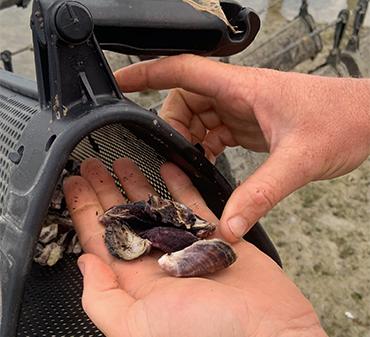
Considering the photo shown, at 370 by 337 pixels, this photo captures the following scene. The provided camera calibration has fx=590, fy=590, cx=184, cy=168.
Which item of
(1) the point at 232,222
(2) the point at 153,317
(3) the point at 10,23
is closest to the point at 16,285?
(2) the point at 153,317

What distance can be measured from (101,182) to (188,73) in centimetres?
24

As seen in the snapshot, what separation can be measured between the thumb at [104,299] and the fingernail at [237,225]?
0.60 ft

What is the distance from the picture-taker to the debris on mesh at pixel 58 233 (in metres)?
0.98

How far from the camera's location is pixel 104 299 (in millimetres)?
789

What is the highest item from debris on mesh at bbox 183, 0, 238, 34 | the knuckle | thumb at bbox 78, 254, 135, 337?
debris on mesh at bbox 183, 0, 238, 34

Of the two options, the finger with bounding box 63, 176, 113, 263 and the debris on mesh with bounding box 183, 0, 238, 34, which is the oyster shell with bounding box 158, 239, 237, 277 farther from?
the debris on mesh with bounding box 183, 0, 238, 34

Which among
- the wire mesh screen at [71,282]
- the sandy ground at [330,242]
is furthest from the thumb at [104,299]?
the sandy ground at [330,242]

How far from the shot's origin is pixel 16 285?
0.77 m

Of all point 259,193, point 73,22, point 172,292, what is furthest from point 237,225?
point 73,22

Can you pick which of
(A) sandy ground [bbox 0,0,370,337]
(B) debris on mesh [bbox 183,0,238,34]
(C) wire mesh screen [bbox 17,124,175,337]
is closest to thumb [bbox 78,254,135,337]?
(C) wire mesh screen [bbox 17,124,175,337]

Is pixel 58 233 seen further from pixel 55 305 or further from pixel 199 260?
pixel 199 260

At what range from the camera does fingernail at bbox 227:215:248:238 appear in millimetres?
870

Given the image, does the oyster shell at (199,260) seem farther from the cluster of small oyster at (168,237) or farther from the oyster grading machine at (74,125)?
the oyster grading machine at (74,125)

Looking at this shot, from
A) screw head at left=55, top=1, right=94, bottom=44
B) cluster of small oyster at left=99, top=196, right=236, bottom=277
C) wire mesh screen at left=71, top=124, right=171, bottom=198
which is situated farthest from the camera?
wire mesh screen at left=71, top=124, right=171, bottom=198
